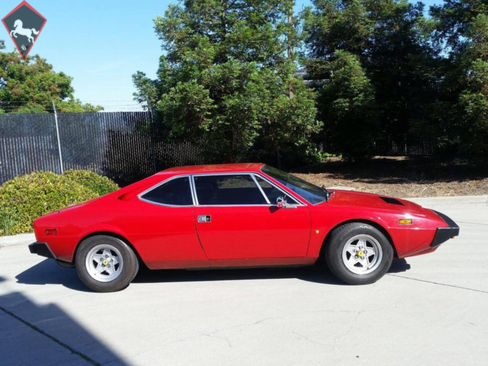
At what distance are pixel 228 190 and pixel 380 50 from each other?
540 inches

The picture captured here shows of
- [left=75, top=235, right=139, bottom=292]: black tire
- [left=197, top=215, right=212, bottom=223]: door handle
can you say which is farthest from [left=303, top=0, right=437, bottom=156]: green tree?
[left=75, top=235, right=139, bottom=292]: black tire

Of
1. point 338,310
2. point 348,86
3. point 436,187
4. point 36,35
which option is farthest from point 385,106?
point 338,310

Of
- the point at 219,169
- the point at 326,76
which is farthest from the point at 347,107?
the point at 219,169

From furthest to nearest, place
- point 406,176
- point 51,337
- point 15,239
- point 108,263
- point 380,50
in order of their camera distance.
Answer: point 380,50 → point 406,176 → point 15,239 → point 108,263 → point 51,337

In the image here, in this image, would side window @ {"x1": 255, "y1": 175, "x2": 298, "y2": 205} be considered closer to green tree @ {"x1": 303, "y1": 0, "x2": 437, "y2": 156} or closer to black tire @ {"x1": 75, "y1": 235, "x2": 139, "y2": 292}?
black tire @ {"x1": 75, "y1": 235, "x2": 139, "y2": 292}

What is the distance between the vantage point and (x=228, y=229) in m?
5.41

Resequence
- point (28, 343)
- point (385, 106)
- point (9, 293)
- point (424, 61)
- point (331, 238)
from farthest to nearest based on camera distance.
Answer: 1. point (385, 106)
2. point (424, 61)
3. point (9, 293)
4. point (331, 238)
5. point (28, 343)

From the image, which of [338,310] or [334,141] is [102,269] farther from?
[334,141]

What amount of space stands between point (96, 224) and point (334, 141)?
1324cm

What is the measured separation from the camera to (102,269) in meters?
5.61

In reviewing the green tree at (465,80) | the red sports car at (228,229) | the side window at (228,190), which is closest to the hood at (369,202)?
the red sports car at (228,229)

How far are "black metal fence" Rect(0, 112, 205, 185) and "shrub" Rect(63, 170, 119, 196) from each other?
3310mm

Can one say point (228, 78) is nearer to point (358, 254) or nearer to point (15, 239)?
point (15, 239)

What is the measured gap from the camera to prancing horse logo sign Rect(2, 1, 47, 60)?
11.9m
